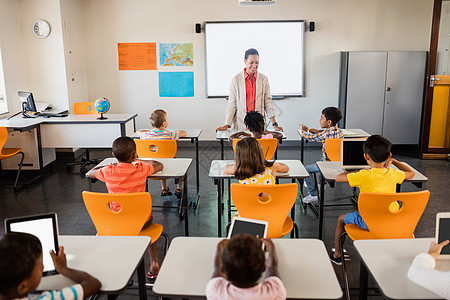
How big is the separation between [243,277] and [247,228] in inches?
18.4

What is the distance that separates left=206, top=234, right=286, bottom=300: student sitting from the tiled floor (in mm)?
1449

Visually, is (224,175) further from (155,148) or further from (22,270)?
(22,270)

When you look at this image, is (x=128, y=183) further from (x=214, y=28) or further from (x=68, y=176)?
(x=214, y=28)

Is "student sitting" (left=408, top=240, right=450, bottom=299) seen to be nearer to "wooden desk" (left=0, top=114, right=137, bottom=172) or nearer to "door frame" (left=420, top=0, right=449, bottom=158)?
"wooden desk" (left=0, top=114, right=137, bottom=172)

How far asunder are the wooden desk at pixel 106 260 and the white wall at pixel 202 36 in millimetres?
5216

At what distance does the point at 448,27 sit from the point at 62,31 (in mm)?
5720

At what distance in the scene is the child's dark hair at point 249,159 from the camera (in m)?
2.73

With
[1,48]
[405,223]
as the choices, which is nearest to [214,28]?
[1,48]

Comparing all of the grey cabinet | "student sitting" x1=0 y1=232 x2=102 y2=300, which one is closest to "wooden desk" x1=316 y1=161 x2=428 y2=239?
"student sitting" x1=0 y1=232 x2=102 y2=300

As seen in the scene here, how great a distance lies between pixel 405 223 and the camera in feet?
7.98

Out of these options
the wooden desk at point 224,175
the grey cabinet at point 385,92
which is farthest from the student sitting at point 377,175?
the grey cabinet at point 385,92

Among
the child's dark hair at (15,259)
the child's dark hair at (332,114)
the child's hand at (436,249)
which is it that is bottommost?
the child's hand at (436,249)

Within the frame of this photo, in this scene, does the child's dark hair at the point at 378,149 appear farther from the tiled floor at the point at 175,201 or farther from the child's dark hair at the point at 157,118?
the child's dark hair at the point at 157,118

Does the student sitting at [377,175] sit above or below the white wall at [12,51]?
below
